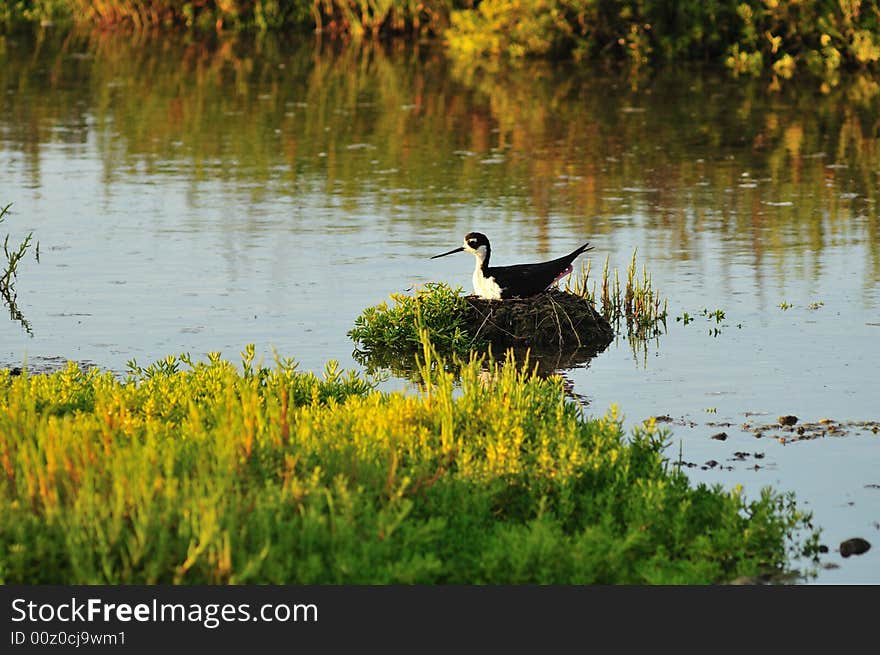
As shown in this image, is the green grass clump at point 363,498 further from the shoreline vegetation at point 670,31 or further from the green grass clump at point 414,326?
the shoreline vegetation at point 670,31

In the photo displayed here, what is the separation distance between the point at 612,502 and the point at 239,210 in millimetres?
11708

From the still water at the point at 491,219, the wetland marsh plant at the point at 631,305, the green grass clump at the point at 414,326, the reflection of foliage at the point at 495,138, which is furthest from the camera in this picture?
the reflection of foliage at the point at 495,138

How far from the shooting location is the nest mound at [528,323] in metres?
→ 13.3

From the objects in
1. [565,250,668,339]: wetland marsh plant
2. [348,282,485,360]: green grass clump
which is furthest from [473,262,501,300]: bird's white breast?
[565,250,668,339]: wetland marsh plant

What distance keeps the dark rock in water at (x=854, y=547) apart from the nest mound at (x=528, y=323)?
478 centimetres

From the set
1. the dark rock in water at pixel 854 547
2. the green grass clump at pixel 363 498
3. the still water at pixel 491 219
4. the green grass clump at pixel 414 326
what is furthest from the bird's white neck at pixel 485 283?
the dark rock in water at pixel 854 547

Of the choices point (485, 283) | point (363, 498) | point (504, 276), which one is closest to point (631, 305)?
point (504, 276)

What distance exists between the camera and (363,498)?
328 inches

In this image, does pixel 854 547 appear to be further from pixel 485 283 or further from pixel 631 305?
pixel 631 305

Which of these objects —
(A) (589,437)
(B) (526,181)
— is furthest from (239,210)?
(A) (589,437)

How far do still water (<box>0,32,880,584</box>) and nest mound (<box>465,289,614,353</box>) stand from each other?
0.38 meters

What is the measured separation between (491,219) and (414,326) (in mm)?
5925

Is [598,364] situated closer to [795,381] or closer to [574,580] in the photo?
[795,381]

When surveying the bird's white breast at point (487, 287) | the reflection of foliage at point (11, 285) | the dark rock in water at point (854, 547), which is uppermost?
the bird's white breast at point (487, 287)
